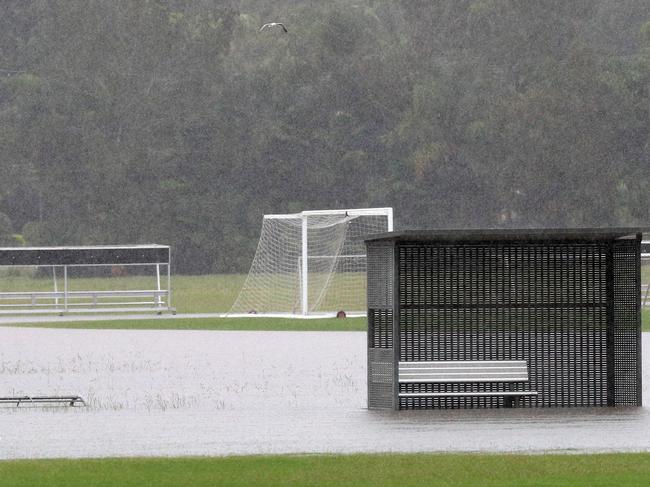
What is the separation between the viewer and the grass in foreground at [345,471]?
1095 cm

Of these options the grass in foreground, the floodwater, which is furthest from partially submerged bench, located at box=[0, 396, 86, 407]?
the grass in foreground

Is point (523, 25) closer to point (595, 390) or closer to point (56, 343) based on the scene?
point (56, 343)

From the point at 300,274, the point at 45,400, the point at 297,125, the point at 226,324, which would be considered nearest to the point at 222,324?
the point at 226,324

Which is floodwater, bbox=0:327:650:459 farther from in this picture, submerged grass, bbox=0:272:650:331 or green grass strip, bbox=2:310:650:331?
submerged grass, bbox=0:272:650:331

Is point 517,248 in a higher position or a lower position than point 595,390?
higher

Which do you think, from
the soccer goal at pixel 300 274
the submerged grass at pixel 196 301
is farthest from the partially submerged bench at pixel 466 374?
the soccer goal at pixel 300 274

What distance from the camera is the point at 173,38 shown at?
84.5 m

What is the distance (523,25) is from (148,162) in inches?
841

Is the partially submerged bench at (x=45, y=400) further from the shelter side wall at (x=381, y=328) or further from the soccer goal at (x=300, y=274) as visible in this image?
the soccer goal at (x=300, y=274)

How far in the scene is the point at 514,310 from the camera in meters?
17.4

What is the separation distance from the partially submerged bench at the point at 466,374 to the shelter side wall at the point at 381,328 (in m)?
0.22

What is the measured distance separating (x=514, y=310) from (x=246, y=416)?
325 cm

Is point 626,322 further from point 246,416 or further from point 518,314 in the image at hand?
point 246,416

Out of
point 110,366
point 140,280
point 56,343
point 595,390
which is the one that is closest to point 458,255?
point 595,390
